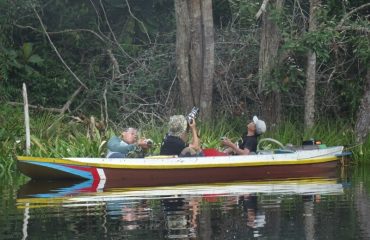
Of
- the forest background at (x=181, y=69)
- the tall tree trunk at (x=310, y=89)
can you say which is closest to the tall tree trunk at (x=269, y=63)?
the forest background at (x=181, y=69)

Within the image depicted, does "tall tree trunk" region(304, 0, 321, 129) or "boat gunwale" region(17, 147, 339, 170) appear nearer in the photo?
"boat gunwale" region(17, 147, 339, 170)

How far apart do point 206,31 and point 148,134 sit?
3256 mm

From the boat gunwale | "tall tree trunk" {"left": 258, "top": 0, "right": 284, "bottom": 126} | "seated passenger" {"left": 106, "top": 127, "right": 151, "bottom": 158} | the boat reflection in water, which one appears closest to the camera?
the boat reflection in water

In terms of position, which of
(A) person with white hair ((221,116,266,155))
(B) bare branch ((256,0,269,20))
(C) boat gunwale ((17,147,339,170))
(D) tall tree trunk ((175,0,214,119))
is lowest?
(C) boat gunwale ((17,147,339,170))

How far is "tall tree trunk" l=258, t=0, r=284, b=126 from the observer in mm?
23328

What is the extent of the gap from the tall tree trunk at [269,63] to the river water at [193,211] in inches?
218

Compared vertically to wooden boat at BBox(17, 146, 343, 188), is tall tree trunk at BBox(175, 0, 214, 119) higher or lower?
higher

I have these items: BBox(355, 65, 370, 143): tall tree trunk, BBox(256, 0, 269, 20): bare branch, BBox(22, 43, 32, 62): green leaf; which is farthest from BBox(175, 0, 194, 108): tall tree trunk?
BBox(22, 43, 32, 62): green leaf

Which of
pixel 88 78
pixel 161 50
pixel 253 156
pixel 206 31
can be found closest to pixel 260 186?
pixel 253 156

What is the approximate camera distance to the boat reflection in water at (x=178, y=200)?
1212cm

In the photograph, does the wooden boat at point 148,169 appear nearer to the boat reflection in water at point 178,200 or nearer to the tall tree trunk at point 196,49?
the boat reflection in water at point 178,200

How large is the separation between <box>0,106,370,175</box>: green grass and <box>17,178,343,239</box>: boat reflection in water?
265 cm

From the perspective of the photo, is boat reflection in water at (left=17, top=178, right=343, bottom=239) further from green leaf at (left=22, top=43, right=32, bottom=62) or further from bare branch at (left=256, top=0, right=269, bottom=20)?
green leaf at (left=22, top=43, right=32, bottom=62)

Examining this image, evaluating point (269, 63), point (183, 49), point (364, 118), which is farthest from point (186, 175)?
point (183, 49)
